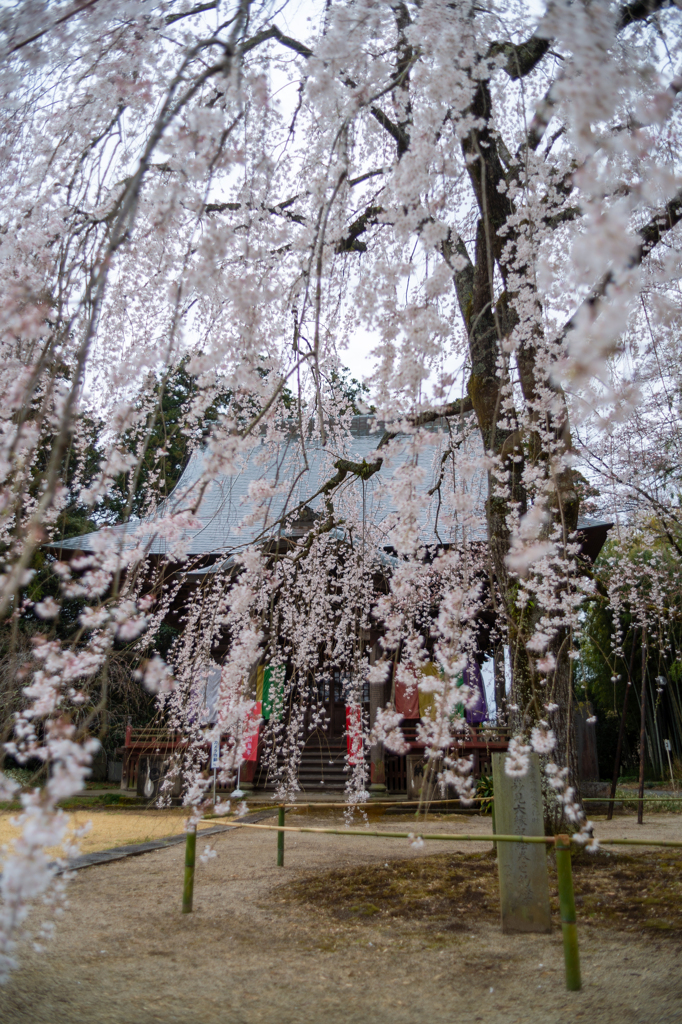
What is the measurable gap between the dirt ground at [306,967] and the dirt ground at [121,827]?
71.8 inches

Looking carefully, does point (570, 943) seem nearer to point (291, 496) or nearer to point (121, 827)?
point (291, 496)

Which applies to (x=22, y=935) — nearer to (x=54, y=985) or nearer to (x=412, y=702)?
(x=54, y=985)

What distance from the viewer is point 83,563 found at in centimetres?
219

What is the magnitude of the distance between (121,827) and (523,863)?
18.5ft

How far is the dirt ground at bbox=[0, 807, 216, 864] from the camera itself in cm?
643

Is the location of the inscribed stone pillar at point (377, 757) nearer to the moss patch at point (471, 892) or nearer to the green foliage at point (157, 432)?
the moss patch at point (471, 892)

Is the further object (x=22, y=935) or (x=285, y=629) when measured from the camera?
(x=285, y=629)

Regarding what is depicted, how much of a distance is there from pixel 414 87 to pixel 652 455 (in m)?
5.68

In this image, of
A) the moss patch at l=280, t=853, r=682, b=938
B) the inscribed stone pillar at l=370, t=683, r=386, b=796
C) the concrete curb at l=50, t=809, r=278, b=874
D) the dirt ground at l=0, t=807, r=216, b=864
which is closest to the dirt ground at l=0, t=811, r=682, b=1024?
the moss patch at l=280, t=853, r=682, b=938

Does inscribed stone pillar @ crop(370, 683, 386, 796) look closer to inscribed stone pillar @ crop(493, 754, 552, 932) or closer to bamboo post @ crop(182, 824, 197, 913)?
bamboo post @ crop(182, 824, 197, 913)

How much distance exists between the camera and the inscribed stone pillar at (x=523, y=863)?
139 inches

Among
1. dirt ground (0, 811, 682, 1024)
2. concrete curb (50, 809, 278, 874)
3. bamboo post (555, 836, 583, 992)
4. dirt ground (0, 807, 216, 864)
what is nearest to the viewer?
dirt ground (0, 811, 682, 1024)

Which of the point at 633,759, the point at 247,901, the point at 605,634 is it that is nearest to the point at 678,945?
the point at 247,901

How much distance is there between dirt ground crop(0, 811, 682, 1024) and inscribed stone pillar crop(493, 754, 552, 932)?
0.11 metres
